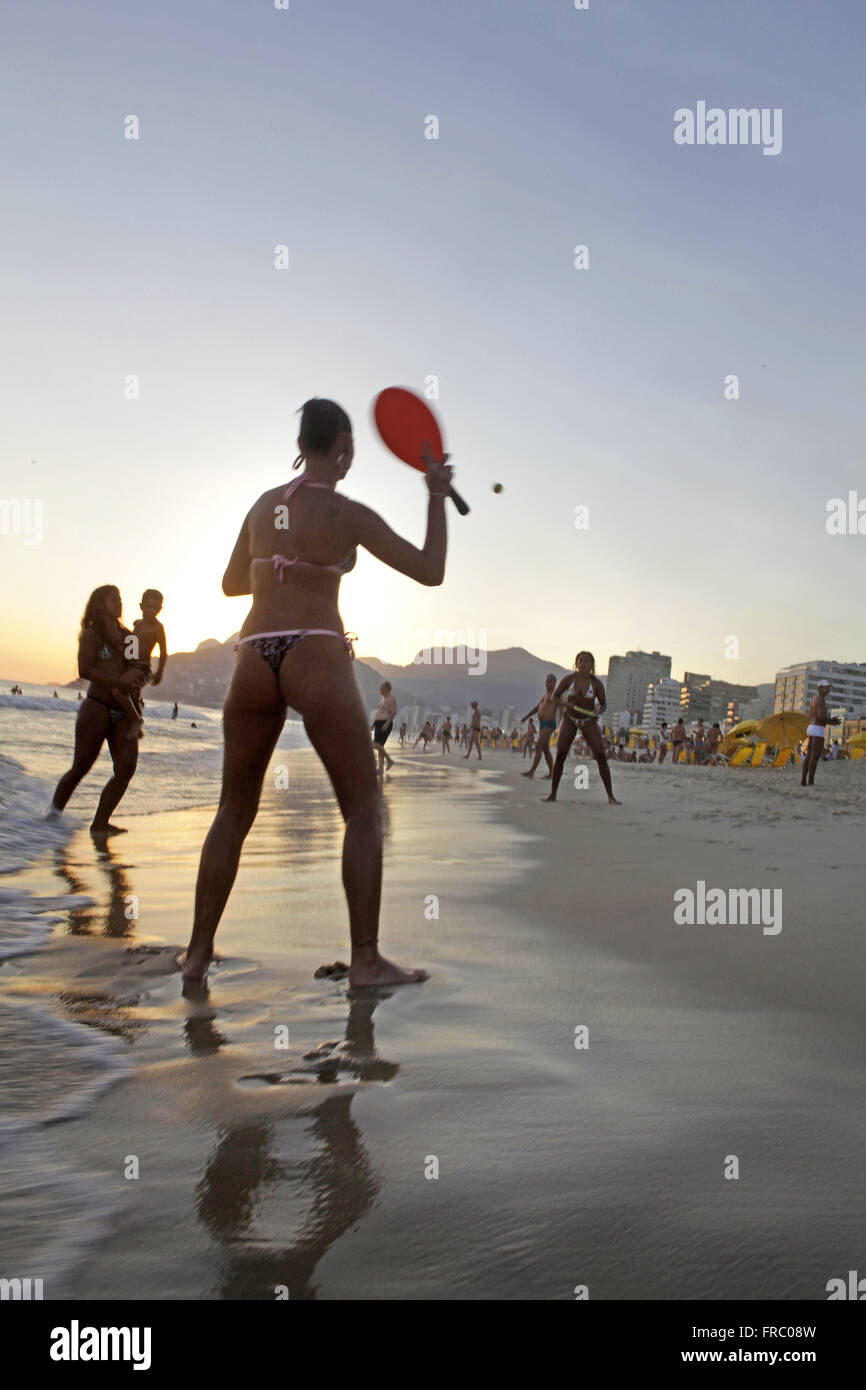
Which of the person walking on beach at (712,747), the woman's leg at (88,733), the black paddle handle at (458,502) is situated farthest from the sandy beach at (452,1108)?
the person walking on beach at (712,747)

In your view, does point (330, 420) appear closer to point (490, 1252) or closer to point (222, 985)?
point (222, 985)

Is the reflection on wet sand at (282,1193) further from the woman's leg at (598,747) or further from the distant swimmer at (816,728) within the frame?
the distant swimmer at (816,728)

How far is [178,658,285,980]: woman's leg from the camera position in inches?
123

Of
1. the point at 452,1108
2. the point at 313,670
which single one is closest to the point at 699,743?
the point at 313,670

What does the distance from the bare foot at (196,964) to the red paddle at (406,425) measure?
68.3 inches

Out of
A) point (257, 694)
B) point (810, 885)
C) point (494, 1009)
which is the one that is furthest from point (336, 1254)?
point (810, 885)

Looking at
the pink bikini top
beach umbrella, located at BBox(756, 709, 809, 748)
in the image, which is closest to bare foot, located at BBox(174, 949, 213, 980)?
the pink bikini top

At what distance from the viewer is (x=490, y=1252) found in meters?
1.49

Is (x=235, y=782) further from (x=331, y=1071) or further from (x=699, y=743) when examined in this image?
(x=699, y=743)

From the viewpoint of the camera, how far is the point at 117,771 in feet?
23.6

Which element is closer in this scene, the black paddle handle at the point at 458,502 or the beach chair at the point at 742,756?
the black paddle handle at the point at 458,502

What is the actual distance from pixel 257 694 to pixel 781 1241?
84.0 inches

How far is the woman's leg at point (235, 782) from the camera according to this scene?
10.3ft
